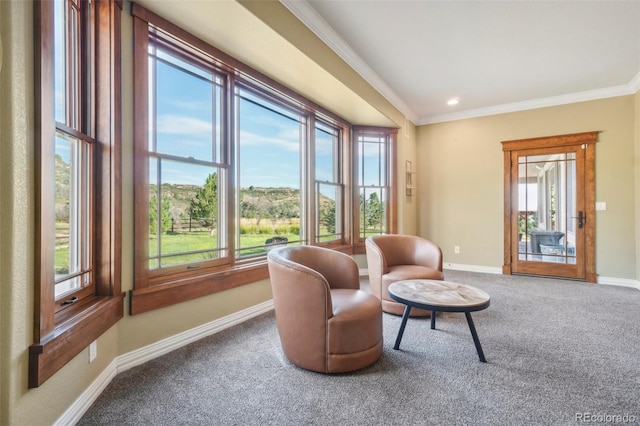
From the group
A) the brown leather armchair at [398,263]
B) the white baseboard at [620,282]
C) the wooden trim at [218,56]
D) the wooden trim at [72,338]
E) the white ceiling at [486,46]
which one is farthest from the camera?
the white baseboard at [620,282]

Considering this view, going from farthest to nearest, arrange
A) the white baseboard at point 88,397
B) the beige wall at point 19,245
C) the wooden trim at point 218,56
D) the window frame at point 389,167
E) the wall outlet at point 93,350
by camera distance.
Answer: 1. the window frame at point 389,167
2. the wooden trim at point 218,56
3. the wall outlet at point 93,350
4. the white baseboard at point 88,397
5. the beige wall at point 19,245

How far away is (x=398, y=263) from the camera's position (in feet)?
11.2

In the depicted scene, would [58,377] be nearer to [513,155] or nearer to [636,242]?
[513,155]

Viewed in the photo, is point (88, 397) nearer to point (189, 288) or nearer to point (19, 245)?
point (189, 288)

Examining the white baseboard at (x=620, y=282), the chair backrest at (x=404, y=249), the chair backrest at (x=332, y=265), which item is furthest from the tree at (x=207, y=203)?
the white baseboard at (x=620, y=282)

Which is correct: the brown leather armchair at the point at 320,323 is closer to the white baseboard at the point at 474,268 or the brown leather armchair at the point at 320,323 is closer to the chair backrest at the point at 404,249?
the chair backrest at the point at 404,249

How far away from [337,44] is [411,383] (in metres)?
→ 3.09

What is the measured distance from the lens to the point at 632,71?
3744mm

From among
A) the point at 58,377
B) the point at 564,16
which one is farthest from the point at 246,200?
the point at 564,16

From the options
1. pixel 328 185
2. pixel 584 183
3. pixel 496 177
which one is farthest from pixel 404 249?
pixel 584 183

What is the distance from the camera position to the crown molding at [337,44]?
2.50 m

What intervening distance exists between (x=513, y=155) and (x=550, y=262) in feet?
5.95

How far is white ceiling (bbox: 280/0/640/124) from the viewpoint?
2.59 meters

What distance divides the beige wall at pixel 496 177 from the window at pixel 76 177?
506 centimetres
